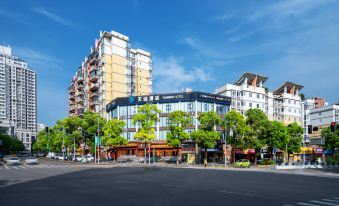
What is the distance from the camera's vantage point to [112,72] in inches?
3698

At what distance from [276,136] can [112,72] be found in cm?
5439

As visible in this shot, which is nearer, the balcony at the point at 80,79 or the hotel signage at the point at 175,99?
the hotel signage at the point at 175,99

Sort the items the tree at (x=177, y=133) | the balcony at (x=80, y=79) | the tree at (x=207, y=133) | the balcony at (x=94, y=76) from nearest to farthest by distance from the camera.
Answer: the tree at (x=207, y=133) < the tree at (x=177, y=133) < the balcony at (x=94, y=76) < the balcony at (x=80, y=79)

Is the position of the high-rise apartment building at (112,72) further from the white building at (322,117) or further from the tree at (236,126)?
the white building at (322,117)

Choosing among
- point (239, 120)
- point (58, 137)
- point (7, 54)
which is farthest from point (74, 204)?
point (7, 54)

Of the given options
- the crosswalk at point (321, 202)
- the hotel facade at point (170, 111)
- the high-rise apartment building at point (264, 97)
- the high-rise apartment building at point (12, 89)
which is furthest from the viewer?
the high-rise apartment building at point (12, 89)

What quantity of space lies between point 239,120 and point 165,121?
2180cm

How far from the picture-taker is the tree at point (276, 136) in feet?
197

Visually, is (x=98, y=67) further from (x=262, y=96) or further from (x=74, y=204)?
(x=74, y=204)

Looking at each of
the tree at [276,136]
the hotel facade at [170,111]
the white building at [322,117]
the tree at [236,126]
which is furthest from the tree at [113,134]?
the white building at [322,117]

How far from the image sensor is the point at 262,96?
289 feet

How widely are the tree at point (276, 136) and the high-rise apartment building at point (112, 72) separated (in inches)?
1986

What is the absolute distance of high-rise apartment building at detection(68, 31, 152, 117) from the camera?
308 feet

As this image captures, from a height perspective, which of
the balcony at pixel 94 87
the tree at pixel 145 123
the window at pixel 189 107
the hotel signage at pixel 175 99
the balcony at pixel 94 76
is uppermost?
the balcony at pixel 94 76
